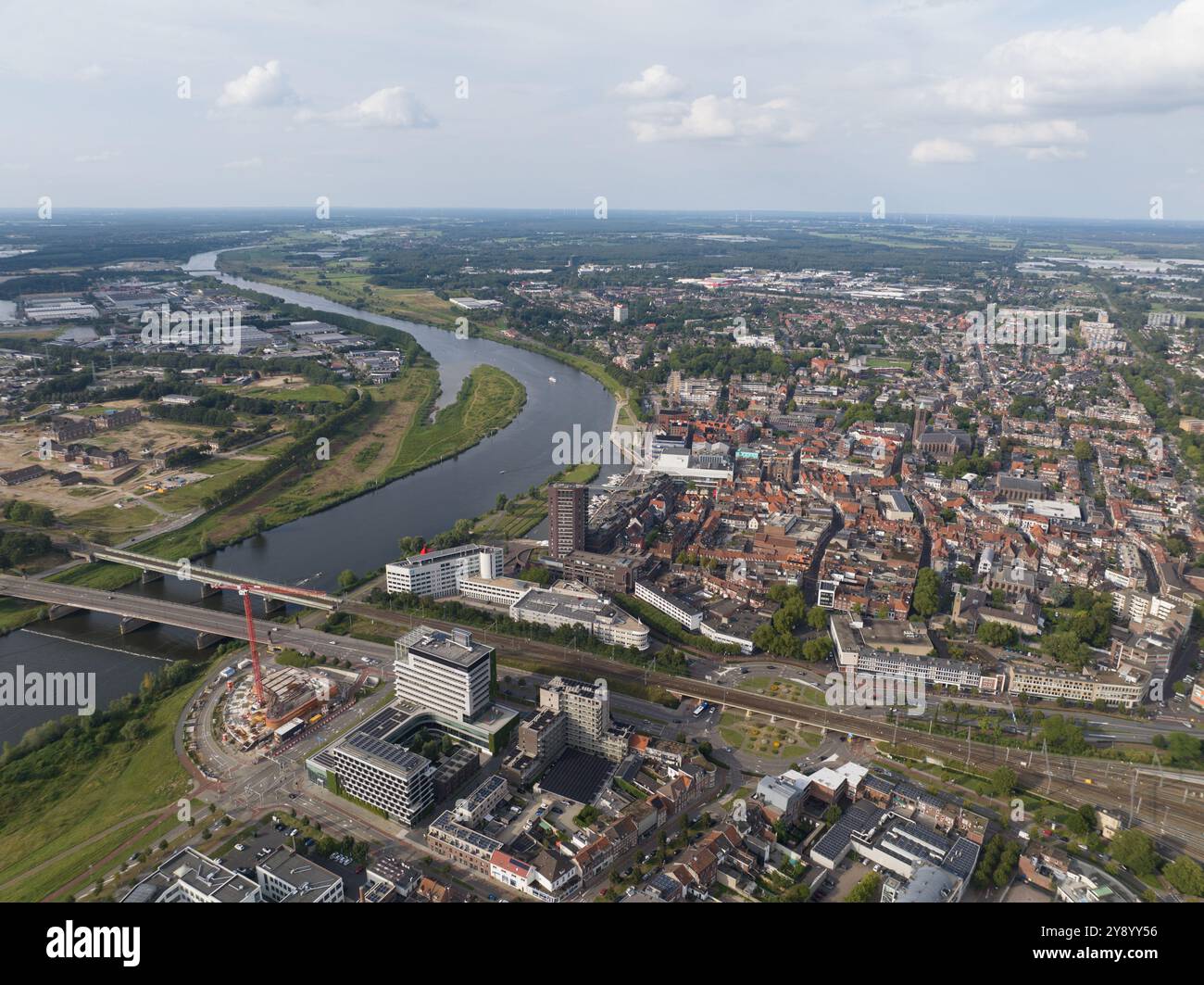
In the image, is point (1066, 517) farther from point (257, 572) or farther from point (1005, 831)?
point (257, 572)

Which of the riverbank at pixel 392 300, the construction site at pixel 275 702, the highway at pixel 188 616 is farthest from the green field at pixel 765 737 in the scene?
the riverbank at pixel 392 300

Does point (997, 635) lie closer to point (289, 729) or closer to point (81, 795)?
point (289, 729)

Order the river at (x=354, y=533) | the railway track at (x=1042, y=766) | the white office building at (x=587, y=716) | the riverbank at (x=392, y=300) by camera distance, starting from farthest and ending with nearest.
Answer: the riverbank at (x=392, y=300), the river at (x=354, y=533), the white office building at (x=587, y=716), the railway track at (x=1042, y=766)

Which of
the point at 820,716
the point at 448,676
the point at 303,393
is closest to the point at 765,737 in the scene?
the point at 820,716

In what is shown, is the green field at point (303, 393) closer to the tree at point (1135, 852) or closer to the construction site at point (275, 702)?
the construction site at point (275, 702)

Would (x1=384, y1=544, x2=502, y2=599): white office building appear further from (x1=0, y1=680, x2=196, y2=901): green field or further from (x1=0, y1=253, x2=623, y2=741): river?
(x1=0, y1=680, x2=196, y2=901): green field

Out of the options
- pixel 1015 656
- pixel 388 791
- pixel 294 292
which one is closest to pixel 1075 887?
pixel 1015 656

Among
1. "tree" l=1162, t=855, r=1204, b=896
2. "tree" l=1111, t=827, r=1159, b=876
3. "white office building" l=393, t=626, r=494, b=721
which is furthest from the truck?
"tree" l=1162, t=855, r=1204, b=896
